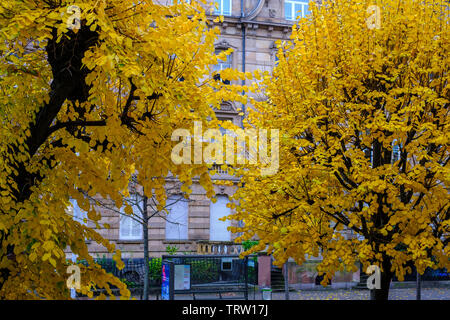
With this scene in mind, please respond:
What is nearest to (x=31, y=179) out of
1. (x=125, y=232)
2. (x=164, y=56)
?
(x=164, y=56)

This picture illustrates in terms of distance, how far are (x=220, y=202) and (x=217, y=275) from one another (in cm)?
1057

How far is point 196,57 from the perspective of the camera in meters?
7.00

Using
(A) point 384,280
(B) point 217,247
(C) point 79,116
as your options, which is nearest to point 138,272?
(B) point 217,247

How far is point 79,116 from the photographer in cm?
721

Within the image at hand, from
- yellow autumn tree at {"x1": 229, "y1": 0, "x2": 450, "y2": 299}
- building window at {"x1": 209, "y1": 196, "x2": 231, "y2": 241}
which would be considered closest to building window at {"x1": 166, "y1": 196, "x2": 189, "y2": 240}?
building window at {"x1": 209, "y1": 196, "x2": 231, "y2": 241}

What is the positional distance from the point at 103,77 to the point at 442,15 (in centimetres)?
946

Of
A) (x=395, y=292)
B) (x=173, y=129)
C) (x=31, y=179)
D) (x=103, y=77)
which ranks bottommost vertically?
(x=395, y=292)

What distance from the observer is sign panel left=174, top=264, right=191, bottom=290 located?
1360cm

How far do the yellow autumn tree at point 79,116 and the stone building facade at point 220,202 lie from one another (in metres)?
15.5

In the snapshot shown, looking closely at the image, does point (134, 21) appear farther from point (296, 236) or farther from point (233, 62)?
point (233, 62)

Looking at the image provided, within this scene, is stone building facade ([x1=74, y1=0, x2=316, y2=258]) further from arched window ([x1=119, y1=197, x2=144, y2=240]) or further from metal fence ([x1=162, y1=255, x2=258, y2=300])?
metal fence ([x1=162, y1=255, x2=258, y2=300])

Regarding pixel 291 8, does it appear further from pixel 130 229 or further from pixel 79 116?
pixel 79 116

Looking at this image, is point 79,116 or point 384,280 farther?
point 384,280

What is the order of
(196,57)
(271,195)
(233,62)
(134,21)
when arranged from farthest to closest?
1. (233,62)
2. (271,195)
3. (196,57)
4. (134,21)
